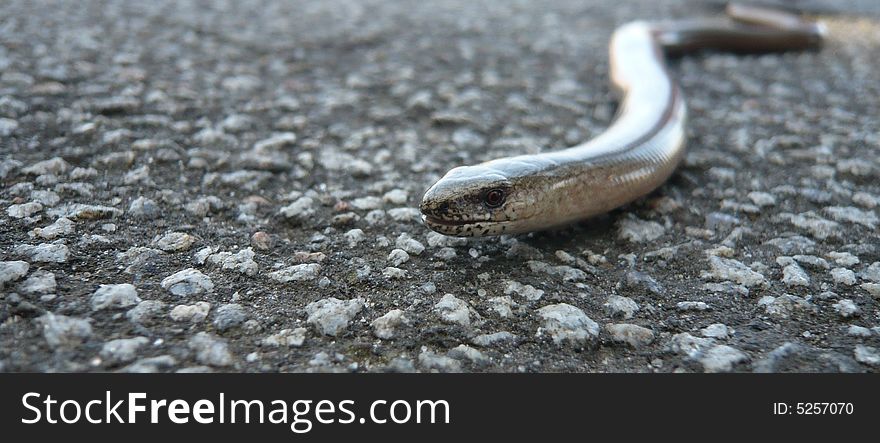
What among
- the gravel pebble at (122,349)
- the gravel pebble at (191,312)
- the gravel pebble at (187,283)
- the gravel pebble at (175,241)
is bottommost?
the gravel pebble at (122,349)

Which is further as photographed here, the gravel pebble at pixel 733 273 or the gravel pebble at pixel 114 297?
the gravel pebble at pixel 733 273

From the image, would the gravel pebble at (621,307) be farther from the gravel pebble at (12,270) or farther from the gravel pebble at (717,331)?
the gravel pebble at (12,270)

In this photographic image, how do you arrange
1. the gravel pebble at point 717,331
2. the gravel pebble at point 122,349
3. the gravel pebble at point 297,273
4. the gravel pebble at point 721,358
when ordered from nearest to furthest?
the gravel pebble at point 122,349 → the gravel pebble at point 721,358 → the gravel pebble at point 717,331 → the gravel pebble at point 297,273

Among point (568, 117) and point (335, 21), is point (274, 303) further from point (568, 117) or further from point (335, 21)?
point (335, 21)

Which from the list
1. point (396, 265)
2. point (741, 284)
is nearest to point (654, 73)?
point (741, 284)

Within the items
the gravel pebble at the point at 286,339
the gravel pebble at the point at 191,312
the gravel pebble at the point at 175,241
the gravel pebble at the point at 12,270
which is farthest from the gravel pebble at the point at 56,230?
the gravel pebble at the point at 286,339

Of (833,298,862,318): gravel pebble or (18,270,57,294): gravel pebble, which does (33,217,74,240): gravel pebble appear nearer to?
(18,270,57,294): gravel pebble

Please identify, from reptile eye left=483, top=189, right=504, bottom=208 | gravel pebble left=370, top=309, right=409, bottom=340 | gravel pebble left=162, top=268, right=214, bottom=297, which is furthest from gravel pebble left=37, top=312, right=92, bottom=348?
reptile eye left=483, top=189, right=504, bottom=208
